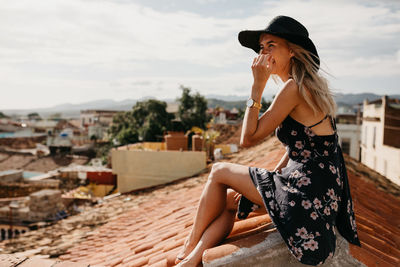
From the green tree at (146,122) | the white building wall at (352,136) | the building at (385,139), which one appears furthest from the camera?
the green tree at (146,122)

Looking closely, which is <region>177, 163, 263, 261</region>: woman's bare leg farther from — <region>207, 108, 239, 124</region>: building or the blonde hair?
<region>207, 108, 239, 124</region>: building

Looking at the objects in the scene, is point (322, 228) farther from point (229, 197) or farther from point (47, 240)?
point (47, 240)

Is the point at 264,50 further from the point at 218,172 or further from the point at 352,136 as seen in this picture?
the point at 352,136

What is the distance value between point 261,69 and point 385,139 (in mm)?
17004

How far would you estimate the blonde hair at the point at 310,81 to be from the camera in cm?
194

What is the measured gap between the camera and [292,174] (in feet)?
6.44

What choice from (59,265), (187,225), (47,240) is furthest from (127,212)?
(59,265)

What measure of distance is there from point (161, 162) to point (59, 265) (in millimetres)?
7314

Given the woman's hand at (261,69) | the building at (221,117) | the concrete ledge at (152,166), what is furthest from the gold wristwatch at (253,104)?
the building at (221,117)

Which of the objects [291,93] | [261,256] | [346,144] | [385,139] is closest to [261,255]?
[261,256]

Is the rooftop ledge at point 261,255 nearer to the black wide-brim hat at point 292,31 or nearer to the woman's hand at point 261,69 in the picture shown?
the woman's hand at point 261,69

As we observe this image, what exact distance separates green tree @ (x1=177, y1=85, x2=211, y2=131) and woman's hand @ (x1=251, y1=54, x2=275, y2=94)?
26.8 metres

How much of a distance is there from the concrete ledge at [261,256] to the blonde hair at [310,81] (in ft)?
2.76

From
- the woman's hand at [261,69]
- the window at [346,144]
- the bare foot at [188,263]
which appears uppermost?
the woman's hand at [261,69]
